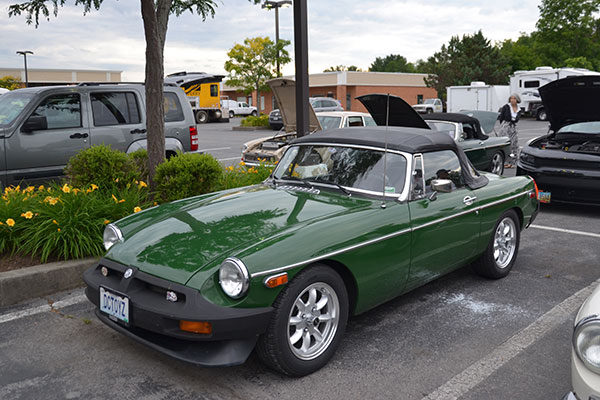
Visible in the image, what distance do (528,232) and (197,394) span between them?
548 centimetres

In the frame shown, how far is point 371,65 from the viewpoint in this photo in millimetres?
127250

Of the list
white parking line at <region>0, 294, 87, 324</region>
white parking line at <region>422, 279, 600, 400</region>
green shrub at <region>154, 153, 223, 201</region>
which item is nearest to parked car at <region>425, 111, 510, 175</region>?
green shrub at <region>154, 153, 223, 201</region>

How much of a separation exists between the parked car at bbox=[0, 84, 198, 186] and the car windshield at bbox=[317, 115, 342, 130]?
3.20 meters

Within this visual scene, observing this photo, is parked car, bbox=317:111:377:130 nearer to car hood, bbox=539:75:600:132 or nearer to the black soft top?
car hood, bbox=539:75:600:132

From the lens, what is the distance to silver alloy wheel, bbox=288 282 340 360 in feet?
11.2

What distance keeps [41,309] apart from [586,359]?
4.00 meters

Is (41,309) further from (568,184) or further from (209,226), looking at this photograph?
(568,184)

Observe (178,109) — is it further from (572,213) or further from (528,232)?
(572,213)

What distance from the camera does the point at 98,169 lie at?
6.32 m

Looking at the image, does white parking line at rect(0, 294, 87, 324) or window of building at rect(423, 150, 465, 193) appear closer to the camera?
white parking line at rect(0, 294, 87, 324)

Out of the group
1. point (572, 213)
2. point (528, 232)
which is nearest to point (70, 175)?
point (528, 232)

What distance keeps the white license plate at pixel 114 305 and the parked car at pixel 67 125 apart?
482cm

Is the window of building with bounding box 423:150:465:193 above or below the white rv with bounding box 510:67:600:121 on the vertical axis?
below

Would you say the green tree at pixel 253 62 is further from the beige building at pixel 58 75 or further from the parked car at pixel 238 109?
the beige building at pixel 58 75
